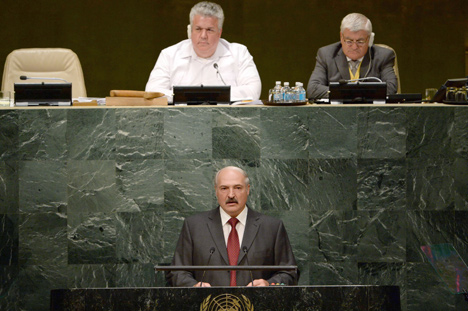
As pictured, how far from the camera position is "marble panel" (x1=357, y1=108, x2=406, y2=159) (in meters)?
3.45

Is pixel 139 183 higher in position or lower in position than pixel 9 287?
higher

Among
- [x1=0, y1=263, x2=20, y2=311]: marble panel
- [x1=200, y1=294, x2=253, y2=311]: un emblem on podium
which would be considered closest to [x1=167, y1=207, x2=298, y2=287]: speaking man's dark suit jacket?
[x1=200, y1=294, x2=253, y2=311]: un emblem on podium

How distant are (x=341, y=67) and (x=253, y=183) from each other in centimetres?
162

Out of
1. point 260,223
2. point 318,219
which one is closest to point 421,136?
point 318,219

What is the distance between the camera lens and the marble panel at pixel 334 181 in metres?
3.45

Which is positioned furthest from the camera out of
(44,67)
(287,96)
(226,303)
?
(44,67)

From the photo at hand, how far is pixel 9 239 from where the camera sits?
3418 mm

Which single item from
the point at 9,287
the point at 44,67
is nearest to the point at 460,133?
the point at 9,287

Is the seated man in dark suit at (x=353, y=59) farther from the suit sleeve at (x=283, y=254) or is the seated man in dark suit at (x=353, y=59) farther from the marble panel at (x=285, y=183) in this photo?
the suit sleeve at (x=283, y=254)

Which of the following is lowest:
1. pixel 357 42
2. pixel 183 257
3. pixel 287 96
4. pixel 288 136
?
pixel 183 257

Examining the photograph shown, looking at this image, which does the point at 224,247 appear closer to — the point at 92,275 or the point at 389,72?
the point at 92,275

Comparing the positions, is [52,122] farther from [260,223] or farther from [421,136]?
[421,136]

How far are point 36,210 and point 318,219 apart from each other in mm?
1500

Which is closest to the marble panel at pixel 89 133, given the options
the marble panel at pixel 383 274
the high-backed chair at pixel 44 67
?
the marble panel at pixel 383 274
